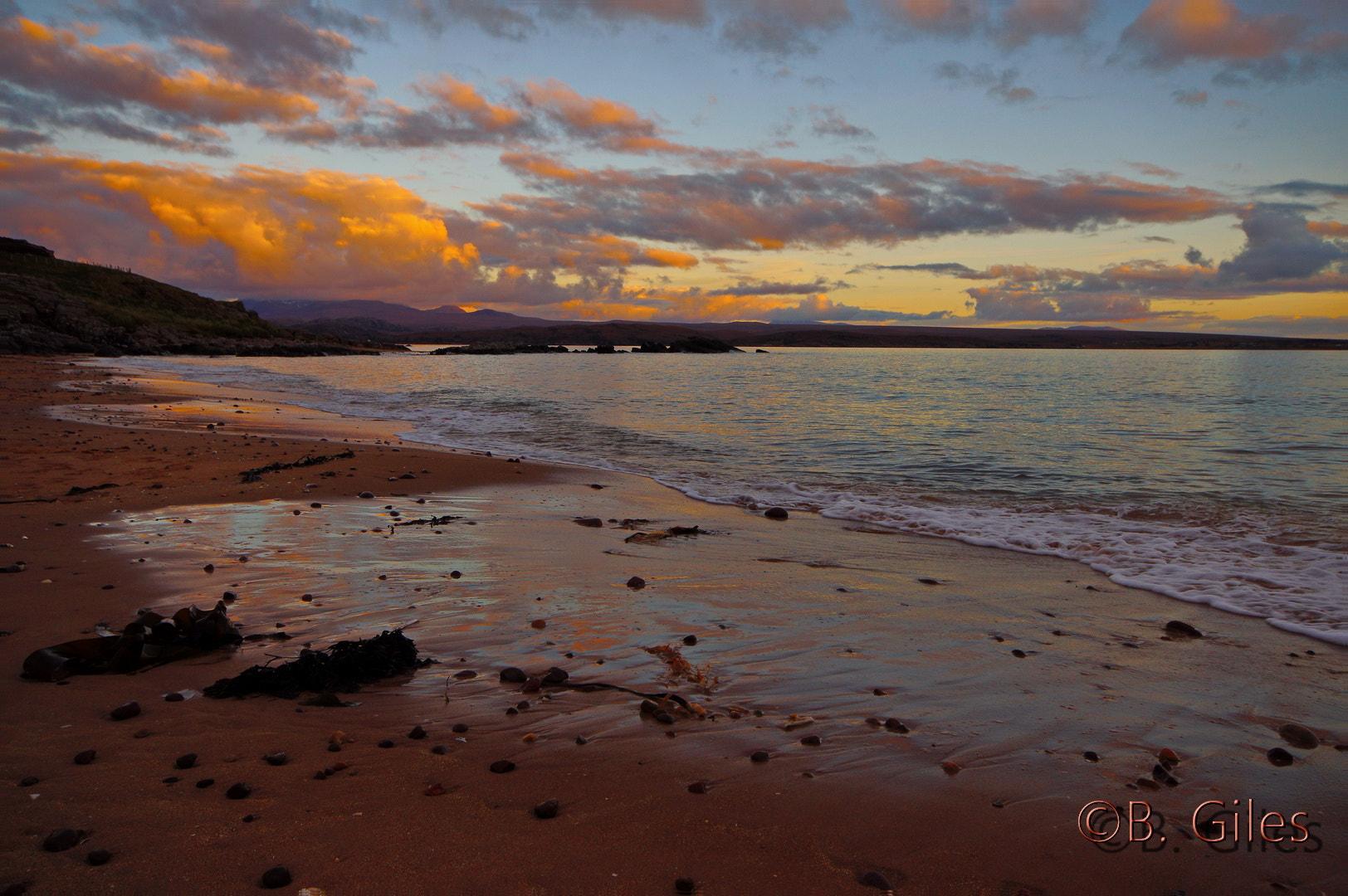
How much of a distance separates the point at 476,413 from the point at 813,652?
962 inches

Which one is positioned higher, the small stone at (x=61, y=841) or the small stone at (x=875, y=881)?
the small stone at (x=61, y=841)

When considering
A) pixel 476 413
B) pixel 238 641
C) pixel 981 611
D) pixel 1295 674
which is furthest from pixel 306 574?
pixel 476 413

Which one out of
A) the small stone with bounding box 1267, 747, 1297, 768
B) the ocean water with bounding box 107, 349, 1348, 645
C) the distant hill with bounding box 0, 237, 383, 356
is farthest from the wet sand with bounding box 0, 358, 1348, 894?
the distant hill with bounding box 0, 237, 383, 356

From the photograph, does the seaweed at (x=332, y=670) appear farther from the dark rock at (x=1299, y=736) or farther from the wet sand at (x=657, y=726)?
the dark rock at (x=1299, y=736)

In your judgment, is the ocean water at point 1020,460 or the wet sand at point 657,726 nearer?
the wet sand at point 657,726

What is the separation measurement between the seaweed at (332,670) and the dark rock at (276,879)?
1799 mm

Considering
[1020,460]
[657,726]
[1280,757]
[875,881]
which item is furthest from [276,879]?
[1020,460]

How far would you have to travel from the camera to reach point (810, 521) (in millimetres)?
10570

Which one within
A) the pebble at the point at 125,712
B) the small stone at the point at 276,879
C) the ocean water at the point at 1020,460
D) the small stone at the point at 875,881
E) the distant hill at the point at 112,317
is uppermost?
the distant hill at the point at 112,317

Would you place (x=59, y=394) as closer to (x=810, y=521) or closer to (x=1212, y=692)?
(x=810, y=521)

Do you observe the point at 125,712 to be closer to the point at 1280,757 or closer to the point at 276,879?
the point at 276,879

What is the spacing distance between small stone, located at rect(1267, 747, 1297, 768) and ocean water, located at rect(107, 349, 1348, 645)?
2980 millimetres

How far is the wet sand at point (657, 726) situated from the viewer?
280cm

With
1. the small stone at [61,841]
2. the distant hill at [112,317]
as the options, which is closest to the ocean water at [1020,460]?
the small stone at [61,841]
